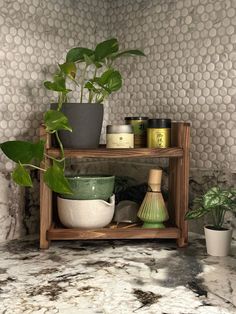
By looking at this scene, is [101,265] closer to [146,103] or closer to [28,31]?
[146,103]

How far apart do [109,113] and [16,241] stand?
526 millimetres

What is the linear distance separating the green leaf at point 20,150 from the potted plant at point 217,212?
1.36 feet

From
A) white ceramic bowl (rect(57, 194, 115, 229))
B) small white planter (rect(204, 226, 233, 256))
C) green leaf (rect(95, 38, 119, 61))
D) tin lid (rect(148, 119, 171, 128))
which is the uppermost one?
green leaf (rect(95, 38, 119, 61))

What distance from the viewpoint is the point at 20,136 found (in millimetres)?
1124

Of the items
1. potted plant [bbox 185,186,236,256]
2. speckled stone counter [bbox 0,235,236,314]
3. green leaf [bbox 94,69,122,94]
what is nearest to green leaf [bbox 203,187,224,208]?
potted plant [bbox 185,186,236,256]

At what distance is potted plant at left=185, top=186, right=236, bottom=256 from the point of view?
0.97 metres

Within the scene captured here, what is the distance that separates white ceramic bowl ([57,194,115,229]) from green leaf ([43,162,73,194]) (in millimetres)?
127

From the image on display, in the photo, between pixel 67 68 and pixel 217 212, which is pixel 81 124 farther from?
pixel 217 212

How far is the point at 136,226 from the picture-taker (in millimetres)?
1116

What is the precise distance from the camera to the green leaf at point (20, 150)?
2.93ft

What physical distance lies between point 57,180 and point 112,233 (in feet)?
0.74

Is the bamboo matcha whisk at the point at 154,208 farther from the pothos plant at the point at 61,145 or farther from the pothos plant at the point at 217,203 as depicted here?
the pothos plant at the point at 61,145

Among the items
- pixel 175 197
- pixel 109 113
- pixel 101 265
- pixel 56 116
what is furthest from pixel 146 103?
pixel 101 265

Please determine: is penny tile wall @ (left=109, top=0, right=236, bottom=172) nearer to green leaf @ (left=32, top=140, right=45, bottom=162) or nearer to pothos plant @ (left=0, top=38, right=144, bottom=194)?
pothos plant @ (left=0, top=38, right=144, bottom=194)
